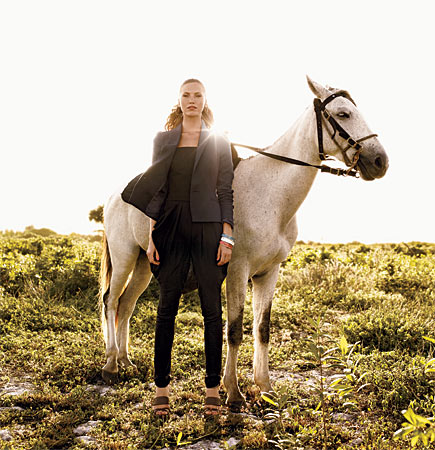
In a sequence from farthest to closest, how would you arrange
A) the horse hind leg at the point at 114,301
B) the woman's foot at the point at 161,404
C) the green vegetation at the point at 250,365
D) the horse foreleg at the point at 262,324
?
1. the horse hind leg at the point at 114,301
2. the horse foreleg at the point at 262,324
3. the woman's foot at the point at 161,404
4. the green vegetation at the point at 250,365

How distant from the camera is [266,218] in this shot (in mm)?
3709

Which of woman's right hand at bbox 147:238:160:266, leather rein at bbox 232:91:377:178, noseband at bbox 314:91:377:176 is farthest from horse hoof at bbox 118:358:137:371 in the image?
noseband at bbox 314:91:377:176

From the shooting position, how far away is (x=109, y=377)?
4.42m

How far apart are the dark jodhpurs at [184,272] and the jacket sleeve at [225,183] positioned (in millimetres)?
112

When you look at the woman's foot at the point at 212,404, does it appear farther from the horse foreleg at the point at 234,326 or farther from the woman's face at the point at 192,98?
the woman's face at the point at 192,98

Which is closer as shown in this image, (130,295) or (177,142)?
(177,142)

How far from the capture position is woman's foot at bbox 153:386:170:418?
340 centimetres

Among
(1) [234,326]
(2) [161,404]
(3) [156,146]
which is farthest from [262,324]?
(3) [156,146]

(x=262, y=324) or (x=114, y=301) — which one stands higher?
(x=114, y=301)

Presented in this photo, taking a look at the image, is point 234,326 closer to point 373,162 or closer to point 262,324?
point 262,324

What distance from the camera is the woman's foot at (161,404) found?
3.40m

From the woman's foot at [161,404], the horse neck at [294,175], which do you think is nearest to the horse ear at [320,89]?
the horse neck at [294,175]

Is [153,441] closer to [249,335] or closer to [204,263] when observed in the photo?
[204,263]

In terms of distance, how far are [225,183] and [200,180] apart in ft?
0.75
